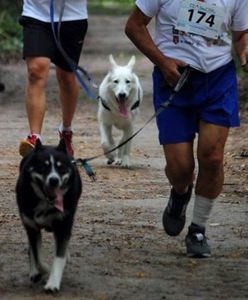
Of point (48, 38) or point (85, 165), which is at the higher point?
point (85, 165)

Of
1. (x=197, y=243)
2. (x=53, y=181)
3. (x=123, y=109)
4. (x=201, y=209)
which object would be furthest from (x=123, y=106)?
(x=53, y=181)

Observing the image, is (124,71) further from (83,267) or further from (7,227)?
(83,267)

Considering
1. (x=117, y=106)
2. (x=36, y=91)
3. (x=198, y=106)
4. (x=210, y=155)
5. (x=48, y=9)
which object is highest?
(x=198, y=106)

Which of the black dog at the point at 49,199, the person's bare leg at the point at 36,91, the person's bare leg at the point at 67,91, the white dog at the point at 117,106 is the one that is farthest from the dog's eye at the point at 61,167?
the white dog at the point at 117,106

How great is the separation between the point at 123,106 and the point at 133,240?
4421mm

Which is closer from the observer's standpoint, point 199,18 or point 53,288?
point 53,288

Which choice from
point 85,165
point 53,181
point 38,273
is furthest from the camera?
point 85,165

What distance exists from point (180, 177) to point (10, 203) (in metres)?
2.27

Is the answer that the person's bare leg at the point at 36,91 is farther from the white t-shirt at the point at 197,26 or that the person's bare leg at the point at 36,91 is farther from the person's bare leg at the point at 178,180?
the white t-shirt at the point at 197,26

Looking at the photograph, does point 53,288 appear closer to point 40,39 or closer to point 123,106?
point 40,39

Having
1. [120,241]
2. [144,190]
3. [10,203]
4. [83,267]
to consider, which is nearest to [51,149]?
[83,267]

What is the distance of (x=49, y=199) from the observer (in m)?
6.34

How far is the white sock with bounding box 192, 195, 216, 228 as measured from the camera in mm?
7586

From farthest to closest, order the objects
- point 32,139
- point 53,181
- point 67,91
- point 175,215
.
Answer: point 67,91
point 32,139
point 175,215
point 53,181
